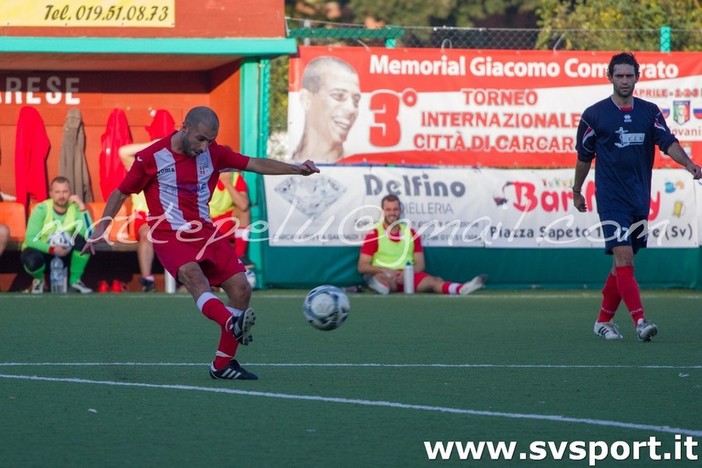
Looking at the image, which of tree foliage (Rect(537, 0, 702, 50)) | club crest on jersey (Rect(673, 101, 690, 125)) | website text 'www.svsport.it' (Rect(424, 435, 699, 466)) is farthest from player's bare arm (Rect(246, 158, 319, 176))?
tree foliage (Rect(537, 0, 702, 50))

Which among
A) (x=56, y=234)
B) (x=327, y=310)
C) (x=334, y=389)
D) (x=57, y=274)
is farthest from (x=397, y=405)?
(x=57, y=274)

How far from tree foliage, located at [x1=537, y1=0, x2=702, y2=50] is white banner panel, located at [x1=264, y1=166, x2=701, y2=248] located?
2959 millimetres

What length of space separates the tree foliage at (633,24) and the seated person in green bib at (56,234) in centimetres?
707

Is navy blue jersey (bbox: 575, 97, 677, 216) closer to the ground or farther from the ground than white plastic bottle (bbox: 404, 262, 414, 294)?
farther from the ground

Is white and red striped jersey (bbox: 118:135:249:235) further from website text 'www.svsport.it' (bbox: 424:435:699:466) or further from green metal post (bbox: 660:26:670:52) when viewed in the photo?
green metal post (bbox: 660:26:670:52)

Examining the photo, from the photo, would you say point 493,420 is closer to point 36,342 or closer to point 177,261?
point 177,261

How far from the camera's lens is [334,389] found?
7.48 meters

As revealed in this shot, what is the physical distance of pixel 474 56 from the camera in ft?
54.7

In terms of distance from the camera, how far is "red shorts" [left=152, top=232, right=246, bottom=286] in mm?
7883

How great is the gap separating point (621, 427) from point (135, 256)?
38.3 ft

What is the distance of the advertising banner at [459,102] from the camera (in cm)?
1638

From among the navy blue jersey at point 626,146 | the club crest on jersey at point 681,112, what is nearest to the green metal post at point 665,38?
the club crest on jersey at point 681,112

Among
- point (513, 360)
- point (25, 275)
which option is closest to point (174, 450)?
point (513, 360)

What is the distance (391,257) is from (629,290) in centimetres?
634
